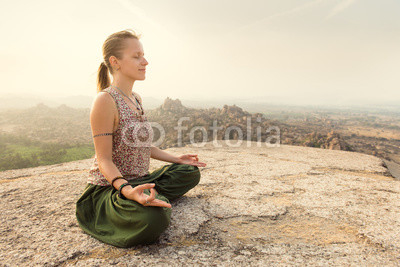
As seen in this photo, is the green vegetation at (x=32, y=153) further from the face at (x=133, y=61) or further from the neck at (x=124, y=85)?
the face at (x=133, y=61)

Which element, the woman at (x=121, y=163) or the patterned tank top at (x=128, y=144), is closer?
the woman at (x=121, y=163)

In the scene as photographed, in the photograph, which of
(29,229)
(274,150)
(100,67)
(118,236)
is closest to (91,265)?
(118,236)

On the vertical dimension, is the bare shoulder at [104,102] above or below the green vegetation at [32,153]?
above

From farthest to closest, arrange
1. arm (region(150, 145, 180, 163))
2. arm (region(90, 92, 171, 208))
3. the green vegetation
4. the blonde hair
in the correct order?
the green vegetation, arm (region(150, 145, 180, 163)), the blonde hair, arm (region(90, 92, 171, 208))

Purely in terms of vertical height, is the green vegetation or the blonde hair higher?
the blonde hair

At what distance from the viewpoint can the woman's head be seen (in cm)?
181

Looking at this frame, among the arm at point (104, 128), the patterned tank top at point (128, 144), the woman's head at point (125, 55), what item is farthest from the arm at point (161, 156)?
the woman's head at point (125, 55)

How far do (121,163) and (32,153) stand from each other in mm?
9963

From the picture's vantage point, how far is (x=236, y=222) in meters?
2.00

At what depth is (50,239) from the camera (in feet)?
5.57

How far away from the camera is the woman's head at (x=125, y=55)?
71.2 inches

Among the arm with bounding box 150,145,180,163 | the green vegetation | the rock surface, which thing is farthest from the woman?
the green vegetation

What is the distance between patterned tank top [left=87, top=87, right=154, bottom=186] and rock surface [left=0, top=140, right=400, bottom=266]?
46 centimetres

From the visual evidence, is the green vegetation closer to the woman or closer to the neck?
the woman
